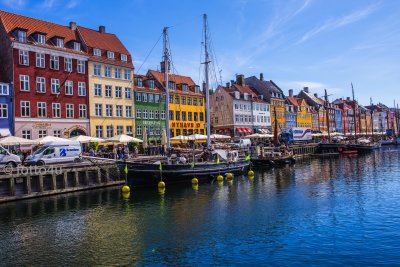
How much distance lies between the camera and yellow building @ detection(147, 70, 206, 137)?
70750 mm

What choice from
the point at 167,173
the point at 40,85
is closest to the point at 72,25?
the point at 40,85

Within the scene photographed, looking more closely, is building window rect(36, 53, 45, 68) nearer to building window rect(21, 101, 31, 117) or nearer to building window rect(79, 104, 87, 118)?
building window rect(21, 101, 31, 117)

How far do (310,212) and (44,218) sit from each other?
53.3 feet

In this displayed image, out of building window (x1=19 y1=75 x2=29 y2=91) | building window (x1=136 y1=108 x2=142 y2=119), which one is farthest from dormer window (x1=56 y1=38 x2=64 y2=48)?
building window (x1=136 y1=108 x2=142 y2=119)

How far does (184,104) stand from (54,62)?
1117 inches

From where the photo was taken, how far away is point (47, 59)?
50.2 meters

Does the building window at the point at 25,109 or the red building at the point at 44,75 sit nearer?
the red building at the point at 44,75

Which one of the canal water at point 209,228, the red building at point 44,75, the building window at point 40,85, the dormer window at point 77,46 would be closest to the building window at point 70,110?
the red building at point 44,75

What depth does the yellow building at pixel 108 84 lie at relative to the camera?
56281mm

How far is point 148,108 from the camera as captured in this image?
217ft

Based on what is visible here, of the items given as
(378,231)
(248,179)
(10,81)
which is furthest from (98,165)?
(378,231)

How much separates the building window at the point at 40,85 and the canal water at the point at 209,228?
2250cm

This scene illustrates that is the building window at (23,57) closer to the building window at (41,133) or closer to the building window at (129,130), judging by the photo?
the building window at (41,133)

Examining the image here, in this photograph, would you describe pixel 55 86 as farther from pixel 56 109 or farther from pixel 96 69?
pixel 96 69
